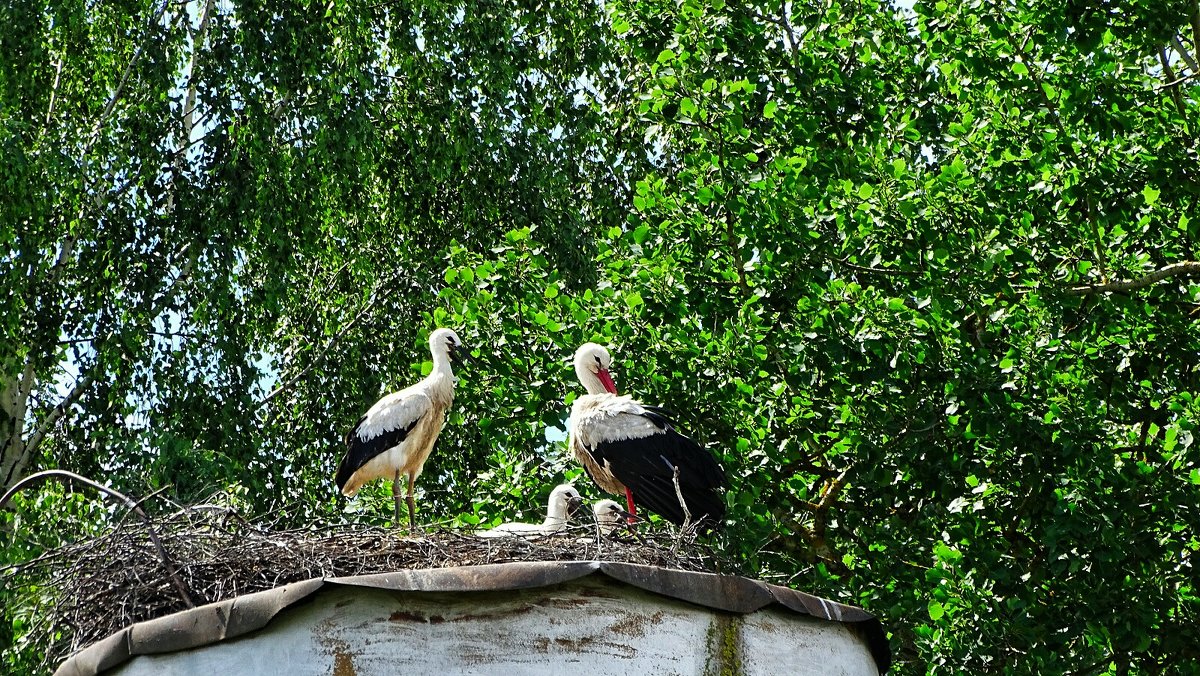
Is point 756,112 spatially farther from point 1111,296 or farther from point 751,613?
point 751,613

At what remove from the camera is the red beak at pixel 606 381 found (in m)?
10.6

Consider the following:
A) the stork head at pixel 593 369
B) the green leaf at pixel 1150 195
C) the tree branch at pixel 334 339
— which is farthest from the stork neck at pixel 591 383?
the tree branch at pixel 334 339

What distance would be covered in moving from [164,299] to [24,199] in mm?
1829

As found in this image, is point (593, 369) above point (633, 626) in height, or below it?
above

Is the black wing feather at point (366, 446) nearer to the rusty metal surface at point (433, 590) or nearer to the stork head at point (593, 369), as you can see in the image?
the stork head at point (593, 369)

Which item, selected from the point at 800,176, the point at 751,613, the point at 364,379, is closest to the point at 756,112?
the point at 800,176

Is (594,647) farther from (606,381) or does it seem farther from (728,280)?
(728,280)

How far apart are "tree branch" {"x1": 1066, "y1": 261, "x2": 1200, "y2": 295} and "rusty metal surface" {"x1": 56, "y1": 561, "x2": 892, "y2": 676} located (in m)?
5.21

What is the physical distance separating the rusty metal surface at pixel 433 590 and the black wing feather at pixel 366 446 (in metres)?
3.56

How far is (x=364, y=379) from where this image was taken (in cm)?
1650

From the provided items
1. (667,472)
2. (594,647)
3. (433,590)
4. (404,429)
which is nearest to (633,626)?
(594,647)

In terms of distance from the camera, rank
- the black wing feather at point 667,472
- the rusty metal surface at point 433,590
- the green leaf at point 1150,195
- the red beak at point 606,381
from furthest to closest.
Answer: the green leaf at point 1150,195 < the red beak at point 606,381 < the black wing feather at point 667,472 < the rusty metal surface at point 433,590

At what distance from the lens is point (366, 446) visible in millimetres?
10273

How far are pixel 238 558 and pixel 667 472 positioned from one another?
338 cm
